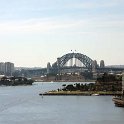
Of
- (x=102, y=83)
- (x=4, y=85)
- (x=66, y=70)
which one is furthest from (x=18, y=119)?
(x=66, y=70)

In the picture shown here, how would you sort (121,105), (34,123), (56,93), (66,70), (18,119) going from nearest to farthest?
(34,123), (18,119), (121,105), (56,93), (66,70)

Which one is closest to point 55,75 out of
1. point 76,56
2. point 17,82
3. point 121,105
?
point 76,56

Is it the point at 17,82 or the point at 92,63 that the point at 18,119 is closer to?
the point at 17,82

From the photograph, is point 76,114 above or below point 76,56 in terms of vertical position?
below

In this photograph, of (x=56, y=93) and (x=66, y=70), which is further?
(x=66, y=70)

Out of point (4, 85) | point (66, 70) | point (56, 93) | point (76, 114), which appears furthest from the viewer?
point (66, 70)

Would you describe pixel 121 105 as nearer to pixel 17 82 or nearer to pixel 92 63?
pixel 17 82
